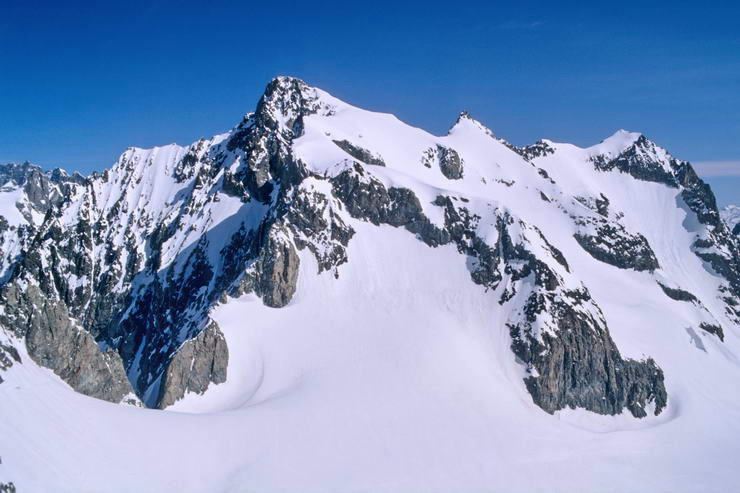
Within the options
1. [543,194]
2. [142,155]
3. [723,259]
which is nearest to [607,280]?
[543,194]

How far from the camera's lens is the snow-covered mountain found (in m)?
61.3

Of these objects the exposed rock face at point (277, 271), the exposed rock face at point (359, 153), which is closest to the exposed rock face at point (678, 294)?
the exposed rock face at point (359, 153)

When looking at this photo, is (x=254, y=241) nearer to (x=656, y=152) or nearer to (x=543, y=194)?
(x=543, y=194)

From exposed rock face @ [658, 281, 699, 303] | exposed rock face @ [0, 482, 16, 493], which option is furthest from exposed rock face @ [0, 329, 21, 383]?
exposed rock face @ [658, 281, 699, 303]

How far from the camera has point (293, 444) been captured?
65625mm

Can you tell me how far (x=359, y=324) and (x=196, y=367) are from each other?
27329 millimetres

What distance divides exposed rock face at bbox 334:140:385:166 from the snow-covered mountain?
1.18 ft

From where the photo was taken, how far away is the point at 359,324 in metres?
96.2

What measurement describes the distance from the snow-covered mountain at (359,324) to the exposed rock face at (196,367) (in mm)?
288

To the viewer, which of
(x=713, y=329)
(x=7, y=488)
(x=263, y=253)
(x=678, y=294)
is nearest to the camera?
(x=7, y=488)

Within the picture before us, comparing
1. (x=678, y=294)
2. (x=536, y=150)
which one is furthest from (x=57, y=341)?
(x=536, y=150)

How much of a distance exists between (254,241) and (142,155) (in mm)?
77866

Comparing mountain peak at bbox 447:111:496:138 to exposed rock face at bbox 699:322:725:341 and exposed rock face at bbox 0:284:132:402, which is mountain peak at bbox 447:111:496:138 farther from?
exposed rock face at bbox 0:284:132:402

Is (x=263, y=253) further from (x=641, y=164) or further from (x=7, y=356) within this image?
(x=641, y=164)
